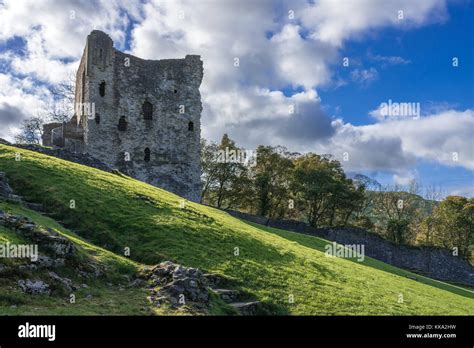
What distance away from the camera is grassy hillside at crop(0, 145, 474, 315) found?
16328 mm

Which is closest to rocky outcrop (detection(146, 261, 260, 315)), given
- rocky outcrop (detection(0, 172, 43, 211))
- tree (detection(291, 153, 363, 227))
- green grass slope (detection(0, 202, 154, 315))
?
green grass slope (detection(0, 202, 154, 315))

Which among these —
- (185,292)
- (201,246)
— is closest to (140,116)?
(201,246)

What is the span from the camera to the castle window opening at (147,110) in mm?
47250

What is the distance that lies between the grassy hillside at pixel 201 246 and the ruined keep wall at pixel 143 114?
20120 mm

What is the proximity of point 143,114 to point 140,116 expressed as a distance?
48 cm

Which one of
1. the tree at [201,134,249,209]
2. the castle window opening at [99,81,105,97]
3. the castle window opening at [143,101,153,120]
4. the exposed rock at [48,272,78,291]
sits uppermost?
the castle window opening at [99,81,105,97]

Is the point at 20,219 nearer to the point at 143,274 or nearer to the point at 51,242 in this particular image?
the point at 51,242

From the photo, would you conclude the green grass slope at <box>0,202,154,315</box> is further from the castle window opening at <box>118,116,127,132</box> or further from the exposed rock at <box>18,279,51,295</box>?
the castle window opening at <box>118,116,127,132</box>

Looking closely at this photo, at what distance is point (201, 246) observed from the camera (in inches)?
732

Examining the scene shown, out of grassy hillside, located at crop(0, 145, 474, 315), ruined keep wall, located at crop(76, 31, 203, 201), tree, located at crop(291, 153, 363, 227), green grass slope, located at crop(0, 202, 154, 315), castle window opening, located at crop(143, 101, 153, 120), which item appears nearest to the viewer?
green grass slope, located at crop(0, 202, 154, 315)

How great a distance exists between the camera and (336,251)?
33.7 meters

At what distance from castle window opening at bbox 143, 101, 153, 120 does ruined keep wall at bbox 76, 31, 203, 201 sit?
30cm
